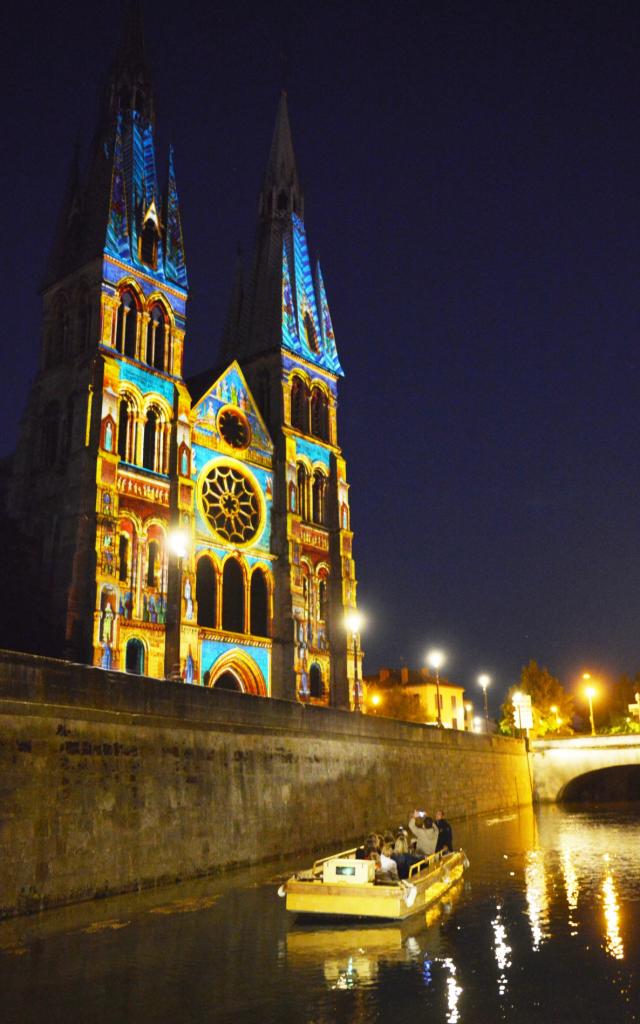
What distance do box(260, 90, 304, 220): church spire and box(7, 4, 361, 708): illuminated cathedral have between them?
7.49 m

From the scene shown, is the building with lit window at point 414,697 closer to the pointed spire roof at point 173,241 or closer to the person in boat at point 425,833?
the pointed spire roof at point 173,241

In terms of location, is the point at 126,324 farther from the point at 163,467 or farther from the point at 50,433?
the point at 163,467

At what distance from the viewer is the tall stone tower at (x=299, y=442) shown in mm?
55500

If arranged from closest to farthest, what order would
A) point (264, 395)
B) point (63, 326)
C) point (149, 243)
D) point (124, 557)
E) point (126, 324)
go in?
1. point (124, 557)
2. point (126, 324)
3. point (63, 326)
4. point (149, 243)
5. point (264, 395)

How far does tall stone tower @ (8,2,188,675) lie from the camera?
44.2 meters

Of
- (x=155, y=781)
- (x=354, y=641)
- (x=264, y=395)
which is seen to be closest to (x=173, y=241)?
(x=264, y=395)

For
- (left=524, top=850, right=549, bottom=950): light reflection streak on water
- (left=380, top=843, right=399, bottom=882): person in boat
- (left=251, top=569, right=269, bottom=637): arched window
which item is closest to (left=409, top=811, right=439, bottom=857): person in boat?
(left=524, top=850, right=549, bottom=950): light reflection streak on water

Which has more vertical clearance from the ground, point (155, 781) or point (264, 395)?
point (264, 395)

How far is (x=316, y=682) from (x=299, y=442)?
15857mm

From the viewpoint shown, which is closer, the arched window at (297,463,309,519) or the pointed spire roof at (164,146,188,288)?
the pointed spire roof at (164,146,188,288)

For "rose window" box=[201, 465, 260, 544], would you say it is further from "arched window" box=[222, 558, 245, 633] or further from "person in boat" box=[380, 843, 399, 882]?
"person in boat" box=[380, 843, 399, 882]

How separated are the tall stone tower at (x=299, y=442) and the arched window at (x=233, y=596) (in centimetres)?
266

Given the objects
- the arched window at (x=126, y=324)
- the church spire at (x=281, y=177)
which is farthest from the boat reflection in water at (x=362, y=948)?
the church spire at (x=281, y=177)

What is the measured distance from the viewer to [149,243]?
2170 inches
